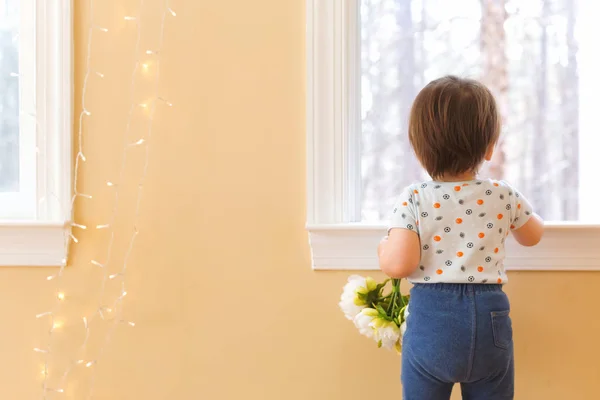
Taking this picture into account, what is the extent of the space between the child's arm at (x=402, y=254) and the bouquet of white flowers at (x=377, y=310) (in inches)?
5.1

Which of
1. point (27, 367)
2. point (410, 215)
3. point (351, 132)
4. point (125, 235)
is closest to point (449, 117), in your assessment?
point (410, 215)

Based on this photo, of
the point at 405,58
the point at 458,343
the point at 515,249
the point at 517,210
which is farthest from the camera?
the point at 405,58

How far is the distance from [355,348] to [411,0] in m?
0.98

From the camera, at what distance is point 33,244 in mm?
1797

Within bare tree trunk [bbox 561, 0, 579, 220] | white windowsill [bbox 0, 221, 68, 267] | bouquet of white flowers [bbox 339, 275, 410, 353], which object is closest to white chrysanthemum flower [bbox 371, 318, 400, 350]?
bouquet of white flowers [bbox 339, 275, 410, 353]

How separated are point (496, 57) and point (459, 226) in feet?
2.09

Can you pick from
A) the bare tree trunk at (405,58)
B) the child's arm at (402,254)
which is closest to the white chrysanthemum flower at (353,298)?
the child's arm at (402,254)

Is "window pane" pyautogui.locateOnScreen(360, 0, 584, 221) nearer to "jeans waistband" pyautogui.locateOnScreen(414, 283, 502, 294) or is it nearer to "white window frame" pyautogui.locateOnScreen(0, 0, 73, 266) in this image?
"jeans waistband" pyautogui.locateOnScreen(414, 283, 502, 294)

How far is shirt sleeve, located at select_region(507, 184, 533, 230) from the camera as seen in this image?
1457 mm

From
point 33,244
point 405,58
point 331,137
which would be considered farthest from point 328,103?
point 33,244

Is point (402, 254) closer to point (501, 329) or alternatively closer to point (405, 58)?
point (501, 329)

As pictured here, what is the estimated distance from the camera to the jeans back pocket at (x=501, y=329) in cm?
139

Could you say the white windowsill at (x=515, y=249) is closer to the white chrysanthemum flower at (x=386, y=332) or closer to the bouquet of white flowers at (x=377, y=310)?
the bouquet of white flowers at (x=377, y=310)

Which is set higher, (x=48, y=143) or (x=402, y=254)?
(x=48, y=143)
